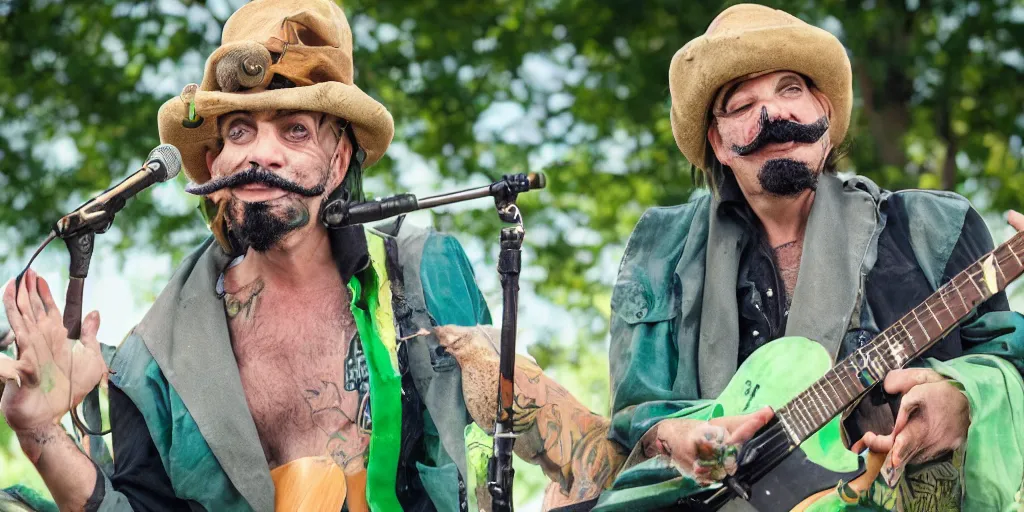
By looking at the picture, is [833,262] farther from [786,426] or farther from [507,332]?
[507,332]

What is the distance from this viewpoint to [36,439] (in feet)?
13.2

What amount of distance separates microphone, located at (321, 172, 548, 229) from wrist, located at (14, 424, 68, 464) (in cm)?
97

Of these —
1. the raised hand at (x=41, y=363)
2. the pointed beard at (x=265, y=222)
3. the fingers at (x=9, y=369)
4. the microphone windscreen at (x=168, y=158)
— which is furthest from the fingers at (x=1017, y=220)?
the fingers at (x=9, y=369)

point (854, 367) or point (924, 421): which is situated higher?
point (854, 367)

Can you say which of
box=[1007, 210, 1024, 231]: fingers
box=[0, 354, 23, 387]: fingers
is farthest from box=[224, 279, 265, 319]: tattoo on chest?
box=[1007, 210, 1024, 231]: fingers

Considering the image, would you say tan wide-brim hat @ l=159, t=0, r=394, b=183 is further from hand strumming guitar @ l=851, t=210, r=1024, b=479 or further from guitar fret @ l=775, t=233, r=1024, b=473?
hand strumming guitar @ l=851, t=210, r=1024, b=479

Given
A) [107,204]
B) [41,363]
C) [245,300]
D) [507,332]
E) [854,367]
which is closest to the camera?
[107,204]

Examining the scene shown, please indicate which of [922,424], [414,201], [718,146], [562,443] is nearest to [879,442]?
[922,424]

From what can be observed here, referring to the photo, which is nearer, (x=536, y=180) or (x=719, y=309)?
(x=536, y=180)

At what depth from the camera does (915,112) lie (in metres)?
10.1

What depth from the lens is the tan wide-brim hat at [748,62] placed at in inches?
177

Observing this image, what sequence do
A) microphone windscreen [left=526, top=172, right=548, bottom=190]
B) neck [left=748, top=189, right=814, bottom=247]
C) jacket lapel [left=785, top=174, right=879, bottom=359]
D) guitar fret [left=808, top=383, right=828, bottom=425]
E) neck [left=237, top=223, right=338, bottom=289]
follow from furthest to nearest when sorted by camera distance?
neck [left=237, top=223, right=338, bottom=289] < neck [left=748, top=189, right=814, bottom=247] < jacket lapel [left=785, top=174, right=879, bottom=359] < guitar fret [left=808, top=383, right=828, bottom=425] < microphone windscreen [left=526, top=172, right=548, bottom=190]

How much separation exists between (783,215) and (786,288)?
0.77ft

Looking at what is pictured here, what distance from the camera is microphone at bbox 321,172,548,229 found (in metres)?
3.69
